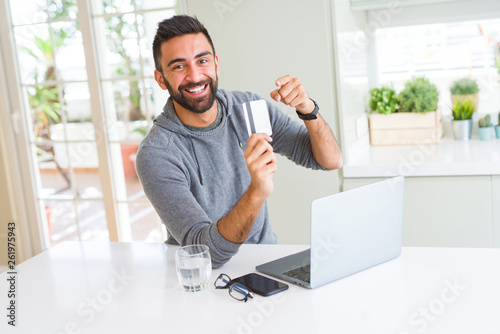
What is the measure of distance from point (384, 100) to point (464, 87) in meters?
0.48

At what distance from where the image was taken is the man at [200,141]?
1.71 metres

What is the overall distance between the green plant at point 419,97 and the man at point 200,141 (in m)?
1.13

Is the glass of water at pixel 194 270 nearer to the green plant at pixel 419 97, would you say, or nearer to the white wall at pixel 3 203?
the green plant at pixel 419 97

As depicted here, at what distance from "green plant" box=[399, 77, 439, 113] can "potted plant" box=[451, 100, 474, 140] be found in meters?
0.17

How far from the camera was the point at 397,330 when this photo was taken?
115 centimetres

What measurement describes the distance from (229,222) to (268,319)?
340mm

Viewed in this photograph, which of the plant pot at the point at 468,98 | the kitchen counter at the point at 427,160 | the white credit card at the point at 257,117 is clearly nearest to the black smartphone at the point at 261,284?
the white credit card at the point at 257,117

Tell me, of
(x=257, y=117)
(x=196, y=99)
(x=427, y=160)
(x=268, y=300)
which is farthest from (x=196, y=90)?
(x=427, y=160)

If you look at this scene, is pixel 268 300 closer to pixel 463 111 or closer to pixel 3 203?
pixel 463 111

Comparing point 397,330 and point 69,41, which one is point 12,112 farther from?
point 397,330

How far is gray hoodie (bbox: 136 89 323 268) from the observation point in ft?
5.41

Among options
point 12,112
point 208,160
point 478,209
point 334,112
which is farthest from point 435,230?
point 12,112

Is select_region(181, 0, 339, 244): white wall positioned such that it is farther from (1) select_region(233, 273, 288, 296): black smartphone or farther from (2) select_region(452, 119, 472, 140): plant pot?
(1) select_region(233, 273, 288, 296): black smartphone

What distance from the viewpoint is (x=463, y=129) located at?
3100 mm
